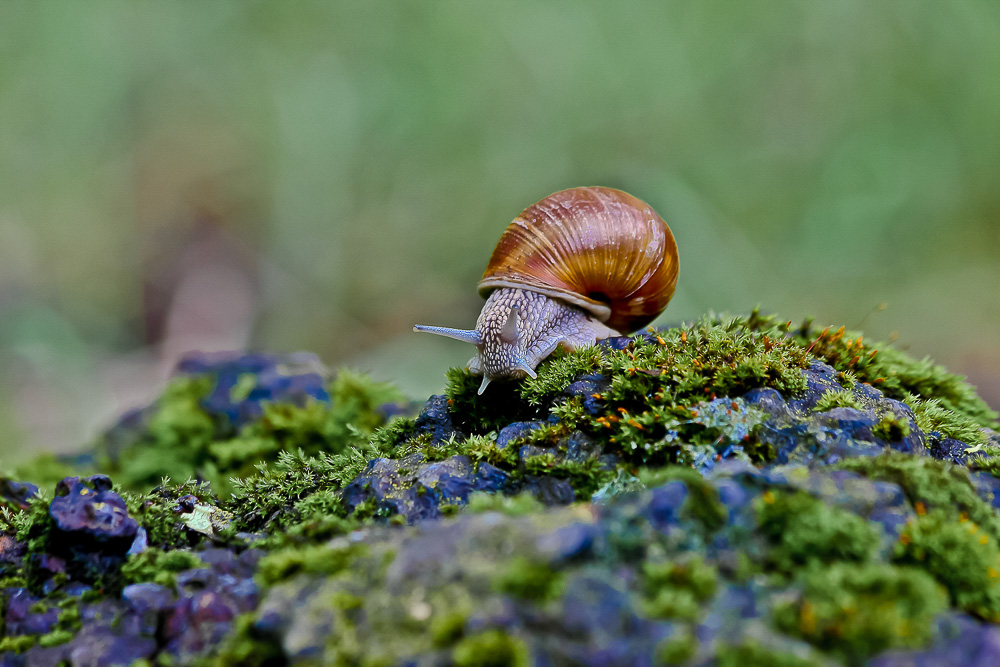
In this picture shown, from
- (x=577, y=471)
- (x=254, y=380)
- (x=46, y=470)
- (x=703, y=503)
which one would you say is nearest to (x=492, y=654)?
(x=703, y=503)

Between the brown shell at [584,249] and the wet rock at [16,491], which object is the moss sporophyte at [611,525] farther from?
the brown shell at [584,249]

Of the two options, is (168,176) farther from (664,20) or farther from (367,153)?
(664,20)

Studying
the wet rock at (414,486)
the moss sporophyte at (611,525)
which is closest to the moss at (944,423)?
the moss sporophyte at (611,525)

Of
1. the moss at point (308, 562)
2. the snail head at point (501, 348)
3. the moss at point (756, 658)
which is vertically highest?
the snail head at point (501, 348)

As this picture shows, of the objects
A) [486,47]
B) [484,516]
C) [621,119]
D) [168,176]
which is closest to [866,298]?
[621,119]

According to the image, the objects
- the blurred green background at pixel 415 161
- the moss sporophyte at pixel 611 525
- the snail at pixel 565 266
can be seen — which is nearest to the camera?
the moss sporophyte at pixel 611 525
